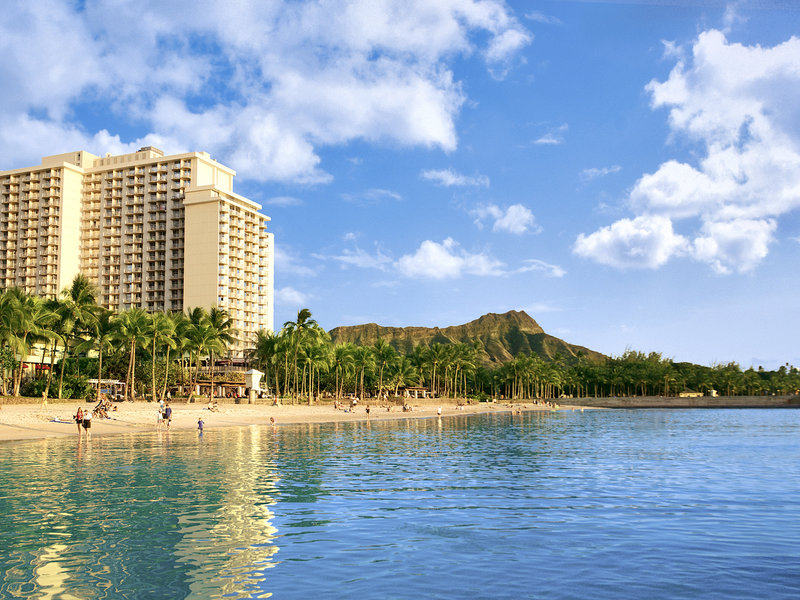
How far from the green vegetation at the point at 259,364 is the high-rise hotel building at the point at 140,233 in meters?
28.6

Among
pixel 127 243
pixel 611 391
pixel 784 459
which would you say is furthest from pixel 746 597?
pixel 611 391

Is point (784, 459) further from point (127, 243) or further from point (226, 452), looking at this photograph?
point (127, 243)

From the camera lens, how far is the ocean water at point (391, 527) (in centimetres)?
1091

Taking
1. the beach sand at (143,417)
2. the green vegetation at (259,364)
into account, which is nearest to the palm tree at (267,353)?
the green vegetation at (259,364)

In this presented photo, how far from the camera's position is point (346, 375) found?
11812cm

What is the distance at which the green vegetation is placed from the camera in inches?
2712

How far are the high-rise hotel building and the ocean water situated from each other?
122 meters

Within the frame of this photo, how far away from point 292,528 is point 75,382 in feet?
206

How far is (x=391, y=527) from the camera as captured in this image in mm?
15445

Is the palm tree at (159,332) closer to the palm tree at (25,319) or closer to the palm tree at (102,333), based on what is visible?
the palm tree at (102,333)

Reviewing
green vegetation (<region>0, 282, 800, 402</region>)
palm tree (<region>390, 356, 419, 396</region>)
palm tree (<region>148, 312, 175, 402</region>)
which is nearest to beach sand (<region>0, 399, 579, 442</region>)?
palm tree (<region>148, 312, 175, 402</region>)

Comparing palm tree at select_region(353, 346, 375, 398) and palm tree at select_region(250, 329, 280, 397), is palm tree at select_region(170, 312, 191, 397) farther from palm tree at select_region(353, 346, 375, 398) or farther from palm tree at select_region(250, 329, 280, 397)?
palm tree at select_region(353, 346, 375, 398)

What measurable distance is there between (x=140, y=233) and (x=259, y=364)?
5638 cm

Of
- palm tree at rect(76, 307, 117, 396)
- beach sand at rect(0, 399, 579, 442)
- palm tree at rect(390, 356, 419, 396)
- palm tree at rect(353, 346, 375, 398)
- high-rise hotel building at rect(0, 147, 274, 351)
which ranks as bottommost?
beach sand at rect(0, 399, 579, 442)
